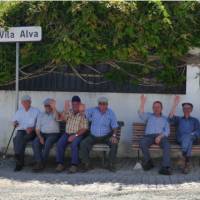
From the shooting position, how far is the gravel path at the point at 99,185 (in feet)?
28.3

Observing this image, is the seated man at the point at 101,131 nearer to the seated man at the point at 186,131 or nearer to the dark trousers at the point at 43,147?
the dark trousers at the point at 43,147

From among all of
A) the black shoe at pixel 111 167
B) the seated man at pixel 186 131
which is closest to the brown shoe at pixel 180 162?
the seated man at pixel 186 131

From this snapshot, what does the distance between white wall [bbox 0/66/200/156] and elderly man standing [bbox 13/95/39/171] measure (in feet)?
2.81

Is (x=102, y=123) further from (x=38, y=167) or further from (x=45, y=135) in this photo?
(x=38, y=167)

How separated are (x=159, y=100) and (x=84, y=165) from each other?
2124 millimetres

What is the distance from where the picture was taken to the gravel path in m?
8.62

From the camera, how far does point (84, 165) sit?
10.5 metres

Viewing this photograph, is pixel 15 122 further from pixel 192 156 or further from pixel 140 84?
pixel 192 156

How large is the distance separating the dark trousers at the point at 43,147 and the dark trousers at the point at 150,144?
1.64 meters

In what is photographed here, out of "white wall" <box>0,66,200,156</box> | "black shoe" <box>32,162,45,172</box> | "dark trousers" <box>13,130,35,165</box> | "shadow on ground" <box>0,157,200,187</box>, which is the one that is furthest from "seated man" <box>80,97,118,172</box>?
"dark trousers" <box>13,130,35,165</box>

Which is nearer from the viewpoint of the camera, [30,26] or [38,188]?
[38,188]

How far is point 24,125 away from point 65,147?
3.02ft

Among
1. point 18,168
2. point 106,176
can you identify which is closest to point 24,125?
point 18,168

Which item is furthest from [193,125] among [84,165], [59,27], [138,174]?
[59,27]
